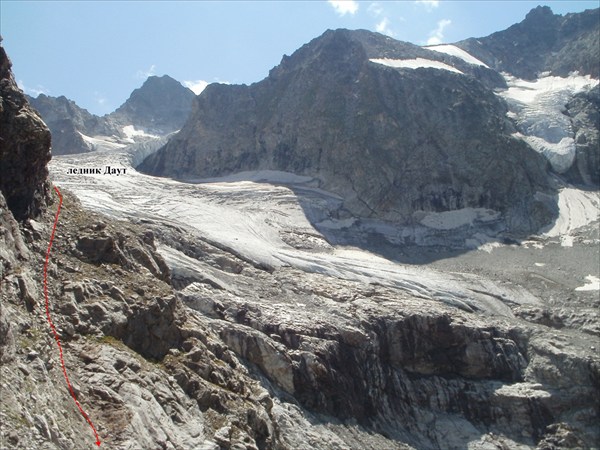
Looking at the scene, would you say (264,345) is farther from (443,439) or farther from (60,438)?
(60,438)

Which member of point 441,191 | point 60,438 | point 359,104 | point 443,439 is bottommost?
point 443,439

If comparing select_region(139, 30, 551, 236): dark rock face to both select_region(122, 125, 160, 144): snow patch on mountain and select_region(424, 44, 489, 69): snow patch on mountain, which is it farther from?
select_region(122, 125, 160, 144): snow patch on mountain

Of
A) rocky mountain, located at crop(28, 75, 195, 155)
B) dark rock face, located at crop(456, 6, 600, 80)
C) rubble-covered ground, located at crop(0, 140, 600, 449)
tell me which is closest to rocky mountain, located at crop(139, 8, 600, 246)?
dark rock face, located at crop(456, 6, 600, 80)

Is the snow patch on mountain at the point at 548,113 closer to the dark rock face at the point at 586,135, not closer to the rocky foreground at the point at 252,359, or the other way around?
the dark rock face at the point at 586,135

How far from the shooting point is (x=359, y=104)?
91.1 meters

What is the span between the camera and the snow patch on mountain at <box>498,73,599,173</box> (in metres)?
90.2

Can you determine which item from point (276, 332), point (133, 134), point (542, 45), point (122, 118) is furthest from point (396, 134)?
point (122, 118)

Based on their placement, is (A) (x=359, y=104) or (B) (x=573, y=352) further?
(A) (x=359, y=104)

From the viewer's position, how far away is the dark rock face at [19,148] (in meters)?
21.1

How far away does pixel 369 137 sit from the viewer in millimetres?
86688

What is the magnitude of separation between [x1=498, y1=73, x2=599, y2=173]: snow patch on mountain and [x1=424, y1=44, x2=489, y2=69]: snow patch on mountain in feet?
31.9

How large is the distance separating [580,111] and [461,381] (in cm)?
6965

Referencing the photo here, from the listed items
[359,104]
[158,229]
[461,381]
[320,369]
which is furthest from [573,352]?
[359,104]

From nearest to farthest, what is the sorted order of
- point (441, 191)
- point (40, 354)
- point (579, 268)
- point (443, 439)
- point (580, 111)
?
point (40, 354) → point (443, 439) → point (579, 268) → point (441, 191) → point (580, 111)
